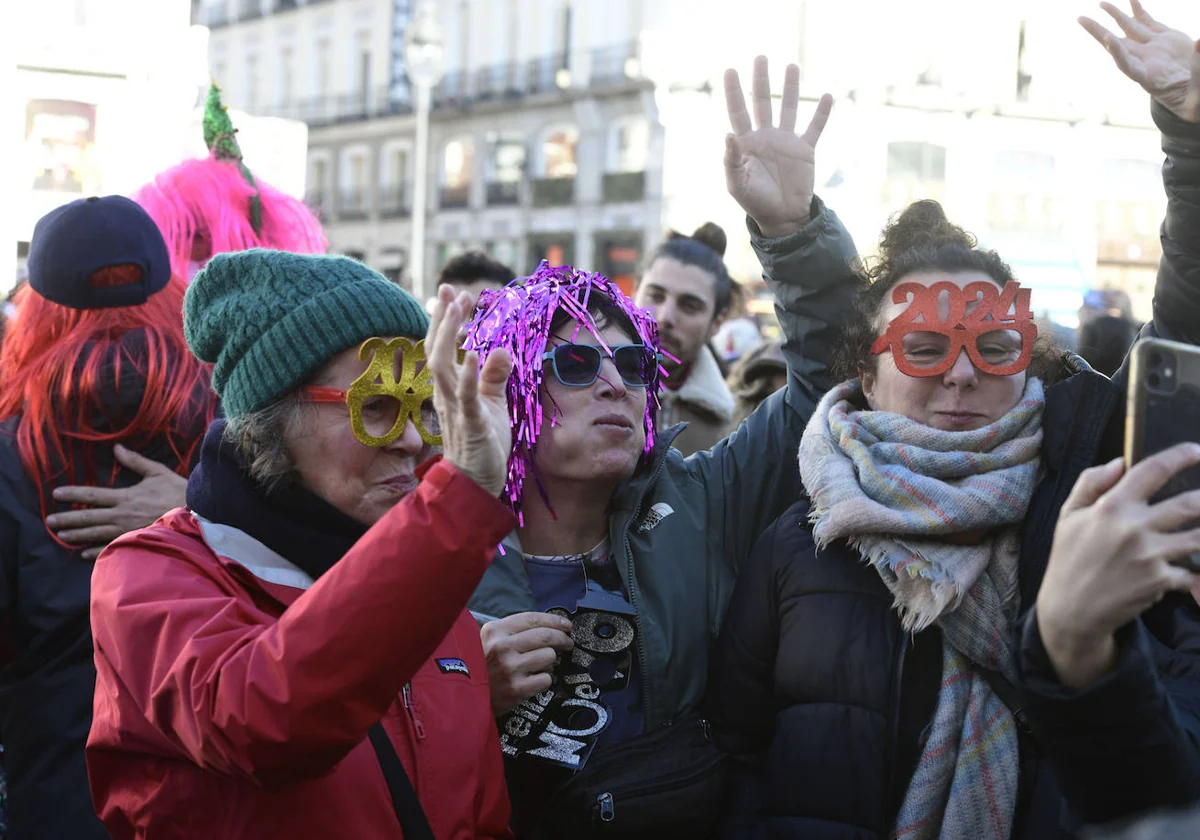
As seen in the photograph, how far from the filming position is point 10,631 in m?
2.88

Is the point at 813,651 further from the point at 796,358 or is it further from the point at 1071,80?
the point at 1071,80

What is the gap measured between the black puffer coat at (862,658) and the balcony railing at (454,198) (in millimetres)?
36336

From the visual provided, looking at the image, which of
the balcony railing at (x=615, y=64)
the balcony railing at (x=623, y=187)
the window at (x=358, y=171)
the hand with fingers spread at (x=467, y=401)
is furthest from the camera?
the window at (x=358, y=171)

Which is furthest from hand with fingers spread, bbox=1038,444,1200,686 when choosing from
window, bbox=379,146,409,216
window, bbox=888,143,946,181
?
window, bbox=379,146,409,216

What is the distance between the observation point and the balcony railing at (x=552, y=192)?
113ft

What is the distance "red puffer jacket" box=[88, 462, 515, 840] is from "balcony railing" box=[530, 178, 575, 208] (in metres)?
32.9

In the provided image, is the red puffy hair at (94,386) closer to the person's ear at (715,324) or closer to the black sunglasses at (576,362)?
the black sunglasses at (576,362)

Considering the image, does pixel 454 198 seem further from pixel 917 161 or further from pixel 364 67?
pixel 917 161

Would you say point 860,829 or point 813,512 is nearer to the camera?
point 860,829

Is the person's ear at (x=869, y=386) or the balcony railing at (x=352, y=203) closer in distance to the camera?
the person's ear at (x=869, y=386)

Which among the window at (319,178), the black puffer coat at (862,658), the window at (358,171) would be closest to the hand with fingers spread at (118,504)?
the black puffer coat at (862,658)

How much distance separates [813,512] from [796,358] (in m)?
0.65

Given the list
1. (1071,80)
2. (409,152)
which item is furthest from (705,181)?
(409,152)

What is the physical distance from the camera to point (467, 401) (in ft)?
5.90
